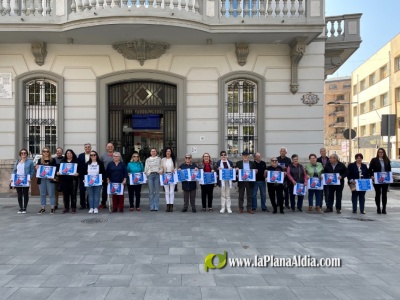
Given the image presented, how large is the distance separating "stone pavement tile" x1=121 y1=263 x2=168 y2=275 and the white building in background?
810cm

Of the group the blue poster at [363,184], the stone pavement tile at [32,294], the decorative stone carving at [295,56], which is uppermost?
the decorative stone carving at [295,56]

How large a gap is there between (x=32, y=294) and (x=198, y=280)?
6.86 ft

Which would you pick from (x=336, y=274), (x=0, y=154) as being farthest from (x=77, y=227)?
(x=0, y=154)

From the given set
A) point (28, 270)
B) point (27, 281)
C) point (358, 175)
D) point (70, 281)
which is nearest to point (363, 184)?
point (358, 175)

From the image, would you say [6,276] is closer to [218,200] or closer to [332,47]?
[218,200]

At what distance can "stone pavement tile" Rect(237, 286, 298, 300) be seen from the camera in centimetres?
450

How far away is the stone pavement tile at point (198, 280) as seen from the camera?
4926 millimetres

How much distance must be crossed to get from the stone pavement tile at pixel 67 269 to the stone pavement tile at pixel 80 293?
64cm

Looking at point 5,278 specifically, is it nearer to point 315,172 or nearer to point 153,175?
point 153,175

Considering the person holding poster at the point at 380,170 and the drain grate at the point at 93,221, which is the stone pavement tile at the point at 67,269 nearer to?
the drain grate at the point at 93,221

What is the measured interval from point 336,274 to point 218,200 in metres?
7.70

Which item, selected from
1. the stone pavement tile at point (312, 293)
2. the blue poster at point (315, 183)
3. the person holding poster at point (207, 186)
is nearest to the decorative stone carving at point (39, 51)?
the person holding poster at point (207, 186)

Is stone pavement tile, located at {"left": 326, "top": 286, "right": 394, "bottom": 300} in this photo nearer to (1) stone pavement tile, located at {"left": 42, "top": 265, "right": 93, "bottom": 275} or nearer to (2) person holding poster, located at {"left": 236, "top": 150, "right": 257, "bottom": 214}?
(1) stone pavement tile, located at {"left": 42, "top": 265, "right": 93, "bottom": 275}

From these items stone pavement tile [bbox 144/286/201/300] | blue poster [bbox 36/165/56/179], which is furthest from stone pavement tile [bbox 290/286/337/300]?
blue poster [bbox 36/165/56/179]
